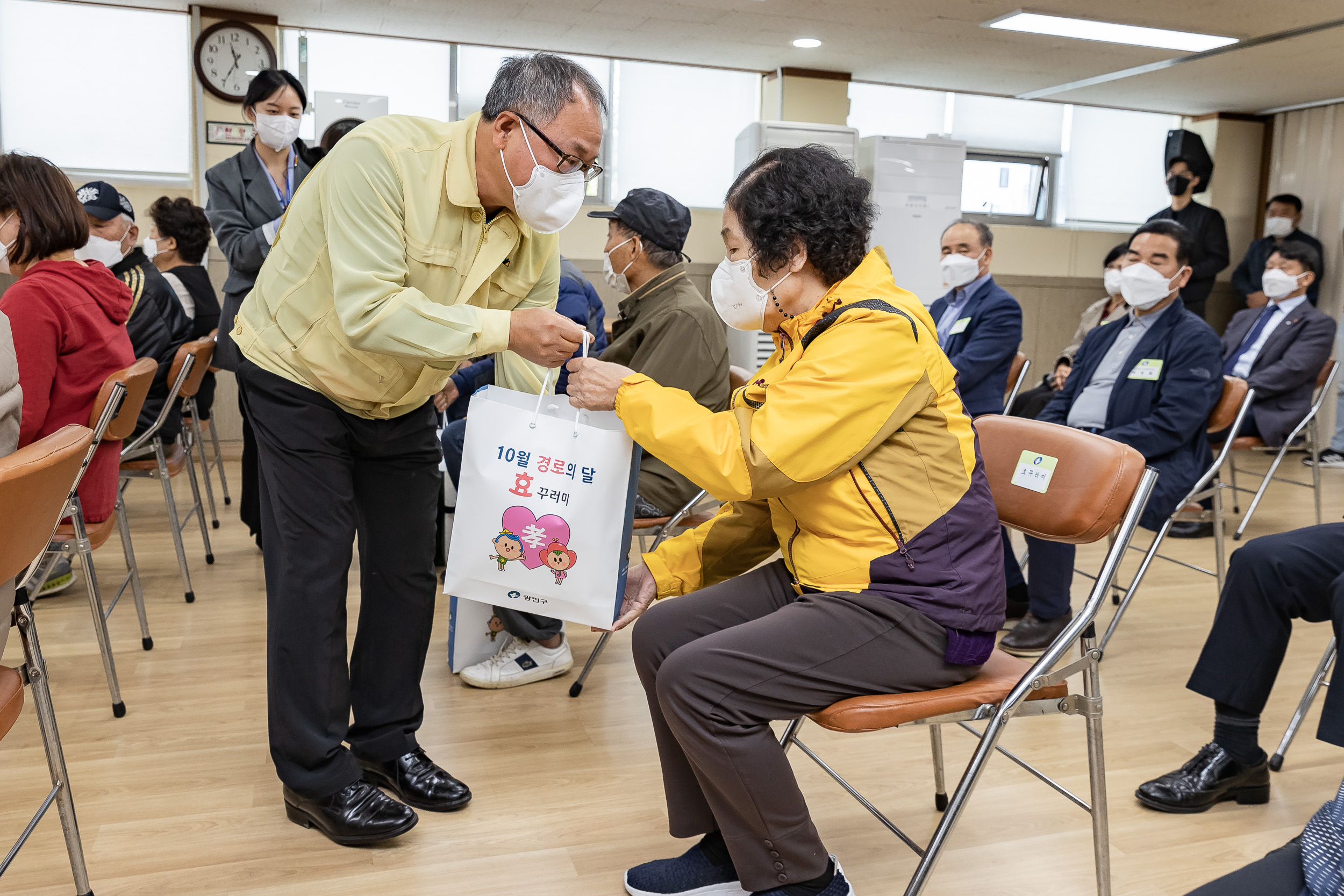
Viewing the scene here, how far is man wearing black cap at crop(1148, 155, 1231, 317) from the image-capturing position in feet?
23.0

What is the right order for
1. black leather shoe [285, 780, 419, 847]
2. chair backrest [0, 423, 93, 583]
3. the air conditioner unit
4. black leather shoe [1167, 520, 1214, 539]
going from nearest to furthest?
1. chair backrest [0, 423, 93, 583]
2. black leather shoe [285, 780, 419, 847]
3. black leather shoe [1167, 520, 1214, 539]
4. the air conditioner unit

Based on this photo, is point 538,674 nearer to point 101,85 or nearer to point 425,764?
point 425,764

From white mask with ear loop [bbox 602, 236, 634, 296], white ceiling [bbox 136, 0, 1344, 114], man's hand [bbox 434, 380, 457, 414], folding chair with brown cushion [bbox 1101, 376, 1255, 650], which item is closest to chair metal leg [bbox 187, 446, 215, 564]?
man's hand [bbox 434, 380, 457, 414]

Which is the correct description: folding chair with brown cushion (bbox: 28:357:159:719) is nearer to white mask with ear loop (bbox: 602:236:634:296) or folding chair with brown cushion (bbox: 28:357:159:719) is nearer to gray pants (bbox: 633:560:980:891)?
white mask with ear loop (bbox: 602:236:634:296)

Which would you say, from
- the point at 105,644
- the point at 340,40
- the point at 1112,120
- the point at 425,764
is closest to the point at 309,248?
the point at 425,764

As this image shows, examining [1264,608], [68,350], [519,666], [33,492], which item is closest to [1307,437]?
[1264,608]

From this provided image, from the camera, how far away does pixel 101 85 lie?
590 cm

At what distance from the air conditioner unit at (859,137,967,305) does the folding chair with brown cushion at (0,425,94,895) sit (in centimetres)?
594

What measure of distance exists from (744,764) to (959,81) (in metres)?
6.69

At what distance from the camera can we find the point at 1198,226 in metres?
7.09

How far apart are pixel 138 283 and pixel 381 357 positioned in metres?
2.46

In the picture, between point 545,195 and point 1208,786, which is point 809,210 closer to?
point 545,195

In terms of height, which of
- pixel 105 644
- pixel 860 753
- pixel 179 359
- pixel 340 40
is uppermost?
pixel 340 40

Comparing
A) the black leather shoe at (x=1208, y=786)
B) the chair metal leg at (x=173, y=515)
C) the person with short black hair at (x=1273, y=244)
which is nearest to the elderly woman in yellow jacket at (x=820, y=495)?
the black leather shoe at (x=1208, y=786)
